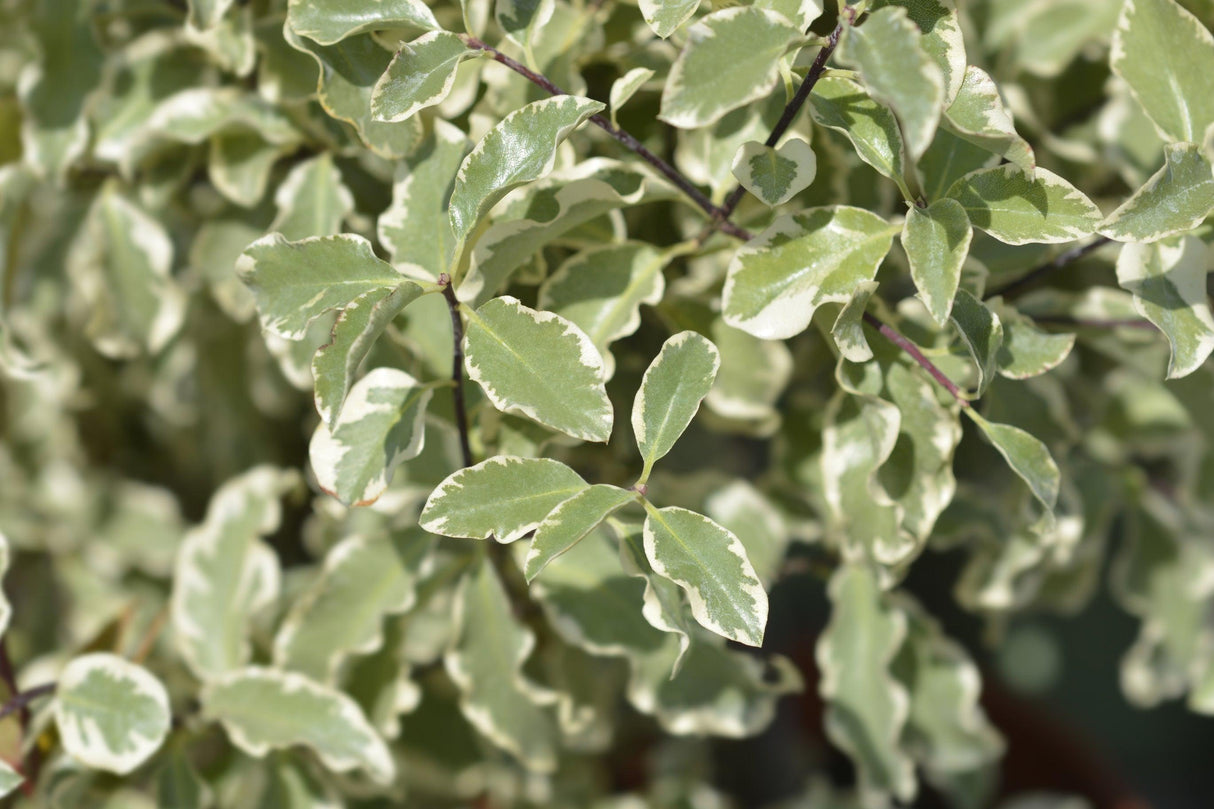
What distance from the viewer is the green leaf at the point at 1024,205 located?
0.55 m

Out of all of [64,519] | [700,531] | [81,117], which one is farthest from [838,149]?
[64,519]

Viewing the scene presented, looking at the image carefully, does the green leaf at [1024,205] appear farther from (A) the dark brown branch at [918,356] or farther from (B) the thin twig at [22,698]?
(B) the thin twig at [22,698]

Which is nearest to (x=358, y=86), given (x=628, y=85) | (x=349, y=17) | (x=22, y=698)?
(x=349, y=17)

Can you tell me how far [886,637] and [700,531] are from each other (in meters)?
0.43

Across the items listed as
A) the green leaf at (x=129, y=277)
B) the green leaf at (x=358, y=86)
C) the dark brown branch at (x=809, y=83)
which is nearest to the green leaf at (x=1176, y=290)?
the dark brown branch at (x=809, y=83)

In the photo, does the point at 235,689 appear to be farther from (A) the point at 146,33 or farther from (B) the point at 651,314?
(A) the point at 146,33

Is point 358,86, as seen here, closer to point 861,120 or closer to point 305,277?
point 305,277

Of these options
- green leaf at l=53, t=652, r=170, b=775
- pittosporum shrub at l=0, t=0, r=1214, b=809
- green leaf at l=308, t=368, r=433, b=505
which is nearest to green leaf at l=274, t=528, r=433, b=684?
pittosporum shrub at l=0, t=0, r=1214, b=809

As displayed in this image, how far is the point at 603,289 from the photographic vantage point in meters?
0.69

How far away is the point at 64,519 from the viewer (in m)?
1.25

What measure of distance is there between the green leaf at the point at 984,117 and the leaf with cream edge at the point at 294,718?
0.58 meters

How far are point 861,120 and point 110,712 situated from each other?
2.13 ft

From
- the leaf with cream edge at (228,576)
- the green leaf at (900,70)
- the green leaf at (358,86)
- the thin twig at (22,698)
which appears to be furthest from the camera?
the leaf with cream edge at (228,576)

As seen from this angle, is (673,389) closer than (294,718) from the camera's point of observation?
Yes
